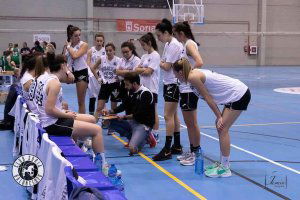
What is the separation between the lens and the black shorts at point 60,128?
15.0ft

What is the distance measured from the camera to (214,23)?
2756cm

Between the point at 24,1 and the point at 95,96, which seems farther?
the point at 24,1

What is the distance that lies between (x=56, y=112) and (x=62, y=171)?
1.72 metres

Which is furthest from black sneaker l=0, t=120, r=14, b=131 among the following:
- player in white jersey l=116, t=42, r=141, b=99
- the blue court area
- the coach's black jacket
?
the coach's black jacket

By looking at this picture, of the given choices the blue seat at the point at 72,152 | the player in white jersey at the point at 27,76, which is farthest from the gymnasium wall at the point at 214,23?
the blue seat at the point at 72,152

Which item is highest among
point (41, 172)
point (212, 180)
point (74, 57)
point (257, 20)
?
point (257, 20)

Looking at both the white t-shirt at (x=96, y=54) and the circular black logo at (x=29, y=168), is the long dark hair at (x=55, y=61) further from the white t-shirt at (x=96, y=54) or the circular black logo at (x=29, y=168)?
the white t-shirt at (x=96, y=54)

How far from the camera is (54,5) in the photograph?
2392cm

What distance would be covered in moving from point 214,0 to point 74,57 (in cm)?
2221

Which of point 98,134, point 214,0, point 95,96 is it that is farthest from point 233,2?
point 98,134

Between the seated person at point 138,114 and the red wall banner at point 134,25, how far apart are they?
19146 millimetres

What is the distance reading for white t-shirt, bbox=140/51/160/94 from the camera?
636 cm

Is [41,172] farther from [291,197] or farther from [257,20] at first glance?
[257,20]

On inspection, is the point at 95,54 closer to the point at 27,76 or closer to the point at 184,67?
the point at 27,76
